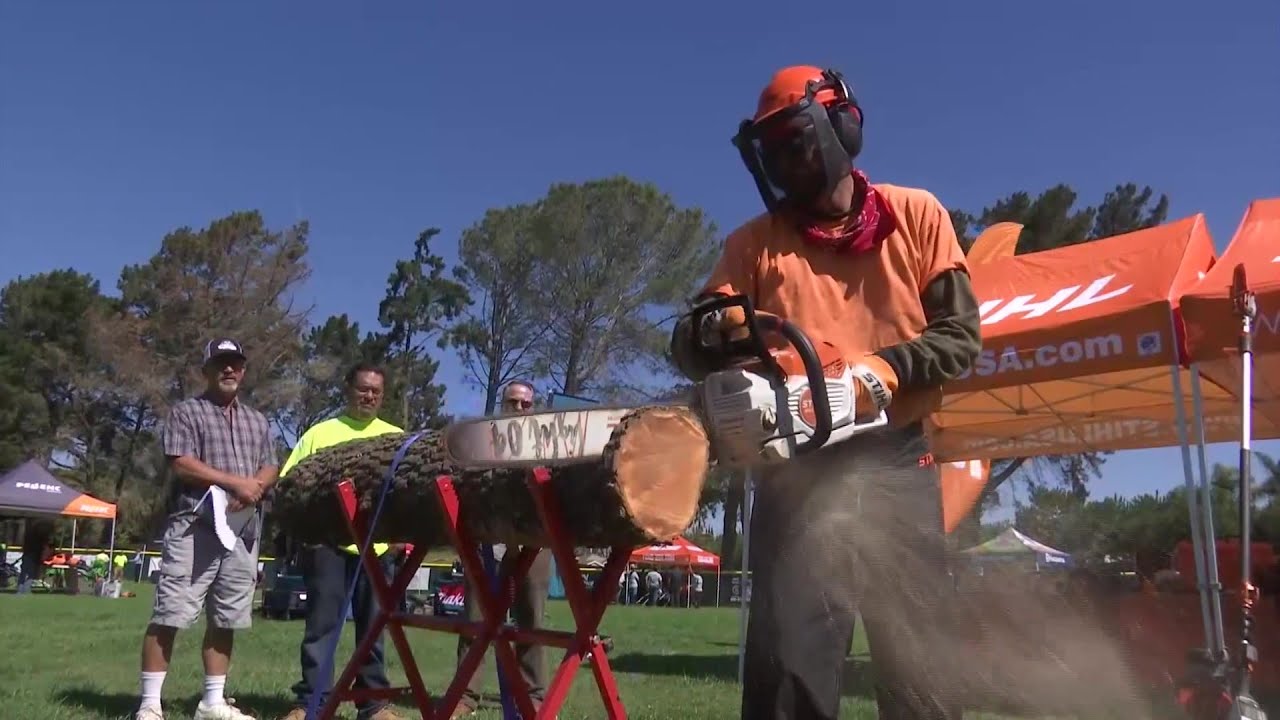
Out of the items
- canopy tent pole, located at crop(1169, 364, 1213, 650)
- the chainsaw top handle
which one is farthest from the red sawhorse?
canopy tent pole, located at crop(1169, 364, 1213, 650)

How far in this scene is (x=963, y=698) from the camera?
2221 millimetres

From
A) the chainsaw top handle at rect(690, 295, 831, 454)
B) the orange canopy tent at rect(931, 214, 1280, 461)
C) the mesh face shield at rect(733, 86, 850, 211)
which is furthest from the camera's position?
the orange canopy tent at rect(931, 214, 1280, 461)

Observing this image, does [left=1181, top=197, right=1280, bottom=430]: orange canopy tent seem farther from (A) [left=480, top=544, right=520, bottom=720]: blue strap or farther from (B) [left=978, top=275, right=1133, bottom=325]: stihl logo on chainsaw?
(A) [left=480, top=544, right=520, bottom=720]: blue strap

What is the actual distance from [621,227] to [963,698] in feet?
81.8

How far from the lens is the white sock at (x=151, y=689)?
14.2ft

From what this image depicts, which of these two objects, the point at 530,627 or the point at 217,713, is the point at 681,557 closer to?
the point at 530,627

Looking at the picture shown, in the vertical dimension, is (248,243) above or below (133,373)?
above

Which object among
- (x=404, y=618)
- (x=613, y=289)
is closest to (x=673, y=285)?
(x=613, y=289)

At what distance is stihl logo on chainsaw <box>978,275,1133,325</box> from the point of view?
5.63m

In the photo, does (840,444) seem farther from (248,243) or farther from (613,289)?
(248,243)

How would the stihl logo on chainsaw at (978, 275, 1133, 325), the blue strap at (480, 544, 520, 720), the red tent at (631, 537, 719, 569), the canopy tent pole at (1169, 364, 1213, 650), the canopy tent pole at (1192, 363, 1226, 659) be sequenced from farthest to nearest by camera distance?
1. the red tent at (631, 537, 719, 569)
2. the stihl logo on chainsaw at (978, 275, 1133, 325)
3. the canopy tent pole at (1192, 363, 1226, 659)
4. the canopy tent pole at (1169, 364, 1213, 650)
5. the blue strap at (480, 544, 520, 720)

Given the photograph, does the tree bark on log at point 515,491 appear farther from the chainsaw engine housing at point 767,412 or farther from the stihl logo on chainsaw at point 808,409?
the stihl logo on chainsaw at point 808,409

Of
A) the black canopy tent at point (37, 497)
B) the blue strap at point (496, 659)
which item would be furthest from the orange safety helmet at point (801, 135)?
the black canopy tent at point (37, 497)

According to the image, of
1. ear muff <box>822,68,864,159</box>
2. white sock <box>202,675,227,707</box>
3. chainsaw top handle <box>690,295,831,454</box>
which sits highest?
ear muff <box>822,68,864,159</box>
